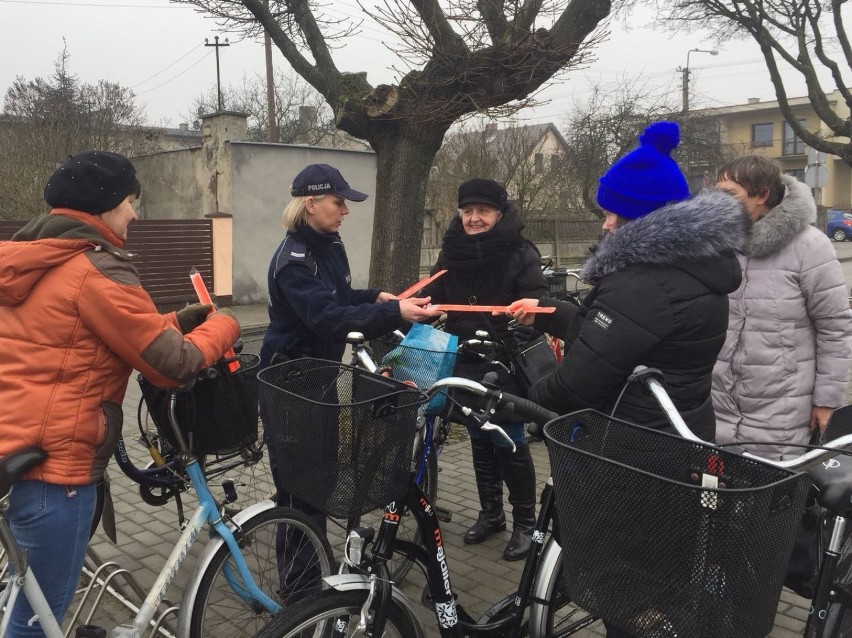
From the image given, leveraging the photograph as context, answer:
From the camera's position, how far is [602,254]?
94.6 inches

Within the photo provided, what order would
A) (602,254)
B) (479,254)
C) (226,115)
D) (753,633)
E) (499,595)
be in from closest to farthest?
(753,633) → (602,254) → (499,595) → (479,254) → (226,115)

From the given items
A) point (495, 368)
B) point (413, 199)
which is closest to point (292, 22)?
point (413, 199)

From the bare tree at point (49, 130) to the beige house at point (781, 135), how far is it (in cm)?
4321

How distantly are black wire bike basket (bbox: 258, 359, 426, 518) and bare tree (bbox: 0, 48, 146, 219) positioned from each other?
12677 millimetres

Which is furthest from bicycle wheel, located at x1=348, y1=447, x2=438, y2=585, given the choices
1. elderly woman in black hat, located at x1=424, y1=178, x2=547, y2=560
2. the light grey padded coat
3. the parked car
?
the parked car

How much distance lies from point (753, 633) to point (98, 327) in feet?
6.13

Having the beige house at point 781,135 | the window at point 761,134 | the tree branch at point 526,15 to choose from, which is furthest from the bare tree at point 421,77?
the window at point 761,134

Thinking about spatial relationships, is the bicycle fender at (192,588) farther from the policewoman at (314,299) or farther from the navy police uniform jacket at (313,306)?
the navy police uniform jacket at (313,306)

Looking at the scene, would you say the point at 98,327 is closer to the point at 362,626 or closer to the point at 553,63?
the point at 362,626

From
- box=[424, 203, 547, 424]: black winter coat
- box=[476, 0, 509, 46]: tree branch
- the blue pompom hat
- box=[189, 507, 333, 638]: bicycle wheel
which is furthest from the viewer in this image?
box=[476, 0, 509, 46]: tree branch

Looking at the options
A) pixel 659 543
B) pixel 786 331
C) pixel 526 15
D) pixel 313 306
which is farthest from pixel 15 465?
pixel 526 15

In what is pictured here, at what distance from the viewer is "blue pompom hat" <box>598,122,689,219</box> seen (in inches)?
97.0

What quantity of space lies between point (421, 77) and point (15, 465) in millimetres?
4933

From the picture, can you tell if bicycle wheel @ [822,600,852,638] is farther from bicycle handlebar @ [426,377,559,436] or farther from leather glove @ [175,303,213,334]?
leather glove @ [175,303,213,334]
